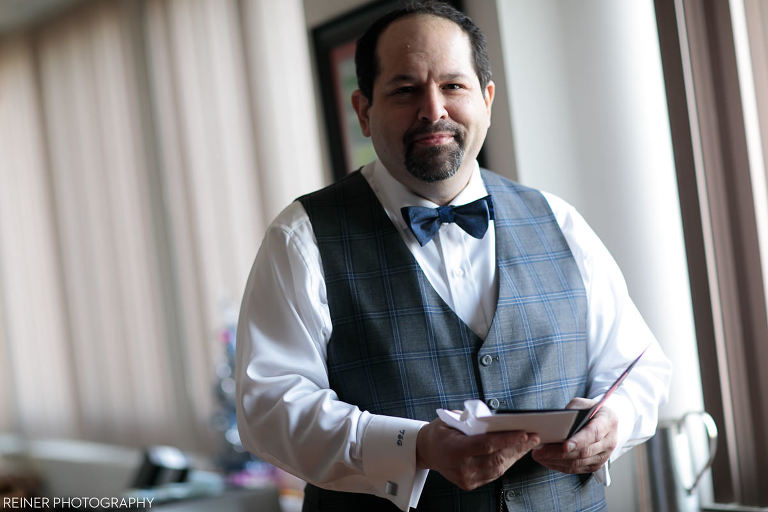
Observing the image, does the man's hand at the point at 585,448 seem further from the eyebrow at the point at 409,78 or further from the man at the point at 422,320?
the eyebrow at the point at 409,78

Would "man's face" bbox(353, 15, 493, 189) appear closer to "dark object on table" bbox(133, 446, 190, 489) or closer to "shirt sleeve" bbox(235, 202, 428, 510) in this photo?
"shirt sleeve" bbox(235, 202, 428, 510)

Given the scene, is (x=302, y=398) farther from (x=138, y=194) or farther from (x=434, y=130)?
(x=138, y=194)

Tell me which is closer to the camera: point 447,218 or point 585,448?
point 585,448

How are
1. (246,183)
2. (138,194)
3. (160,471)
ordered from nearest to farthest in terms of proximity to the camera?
(160,471), (246,183), (138,194)

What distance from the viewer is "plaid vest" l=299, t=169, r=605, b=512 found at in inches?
63.1

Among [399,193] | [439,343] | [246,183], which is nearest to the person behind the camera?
[439,343]

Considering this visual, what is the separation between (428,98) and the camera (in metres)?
1.63

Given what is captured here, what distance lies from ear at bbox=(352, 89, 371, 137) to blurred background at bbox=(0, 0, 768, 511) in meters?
0.79

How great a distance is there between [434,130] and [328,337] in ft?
1.45

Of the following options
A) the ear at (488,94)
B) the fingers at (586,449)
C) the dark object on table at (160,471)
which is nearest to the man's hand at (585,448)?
the fingers at (586,449)

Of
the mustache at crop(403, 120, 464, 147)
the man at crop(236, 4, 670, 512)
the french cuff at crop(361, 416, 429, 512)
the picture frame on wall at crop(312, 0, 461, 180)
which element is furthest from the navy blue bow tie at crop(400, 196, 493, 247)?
the picture frame on wall at crop(312, 0, 461, 180)

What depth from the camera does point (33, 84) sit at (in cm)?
585

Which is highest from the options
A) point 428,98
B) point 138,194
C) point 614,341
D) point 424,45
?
point 138,194

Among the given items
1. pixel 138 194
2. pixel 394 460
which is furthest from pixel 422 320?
pixel 138 194
